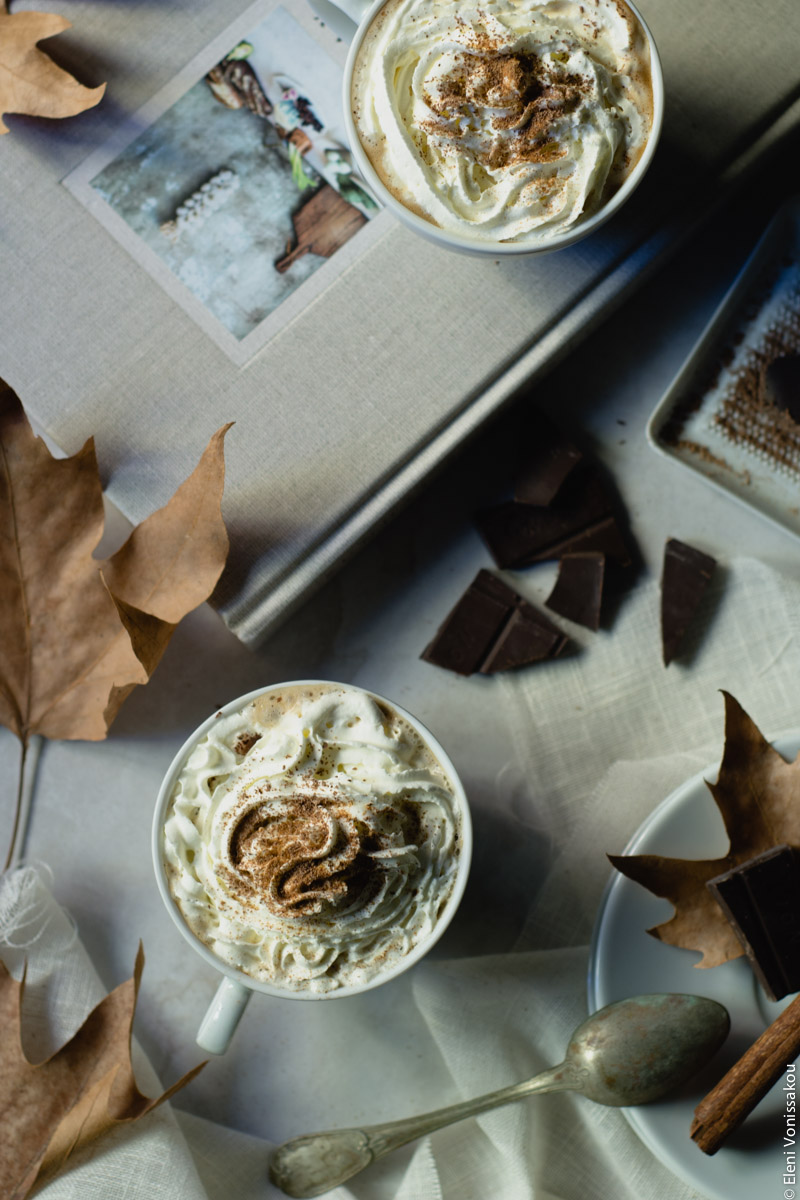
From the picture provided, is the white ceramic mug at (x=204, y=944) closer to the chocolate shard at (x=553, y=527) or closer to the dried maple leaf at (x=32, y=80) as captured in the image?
the chocolate shard at (x=553, y=527)

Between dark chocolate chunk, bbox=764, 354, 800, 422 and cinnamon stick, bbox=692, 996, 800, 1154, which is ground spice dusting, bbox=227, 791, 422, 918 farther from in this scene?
dark chocolate chunk, bbox=764, 354, 800, 422

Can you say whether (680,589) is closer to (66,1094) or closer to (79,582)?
(79,582)

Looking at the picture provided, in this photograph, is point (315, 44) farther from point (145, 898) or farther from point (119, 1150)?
point (119, 1150)

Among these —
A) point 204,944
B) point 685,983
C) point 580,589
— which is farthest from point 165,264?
point 685,983

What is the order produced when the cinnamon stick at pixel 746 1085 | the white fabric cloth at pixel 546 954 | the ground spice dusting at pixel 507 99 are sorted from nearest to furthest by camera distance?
the ground spice dusting at pixel 507 99, the cinnamon stick at pixel 746 1085, the white fabric cloth at pixel 546 954

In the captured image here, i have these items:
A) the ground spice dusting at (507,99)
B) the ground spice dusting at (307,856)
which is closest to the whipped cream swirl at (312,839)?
the ground spice dusting at (307,856)

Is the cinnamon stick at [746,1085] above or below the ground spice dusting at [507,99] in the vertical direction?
below

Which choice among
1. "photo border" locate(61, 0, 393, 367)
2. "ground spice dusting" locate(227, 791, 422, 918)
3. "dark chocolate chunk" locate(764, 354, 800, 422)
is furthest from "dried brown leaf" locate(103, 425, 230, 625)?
"dark chocolate chunk" locate(764, 354, 800, 422)
